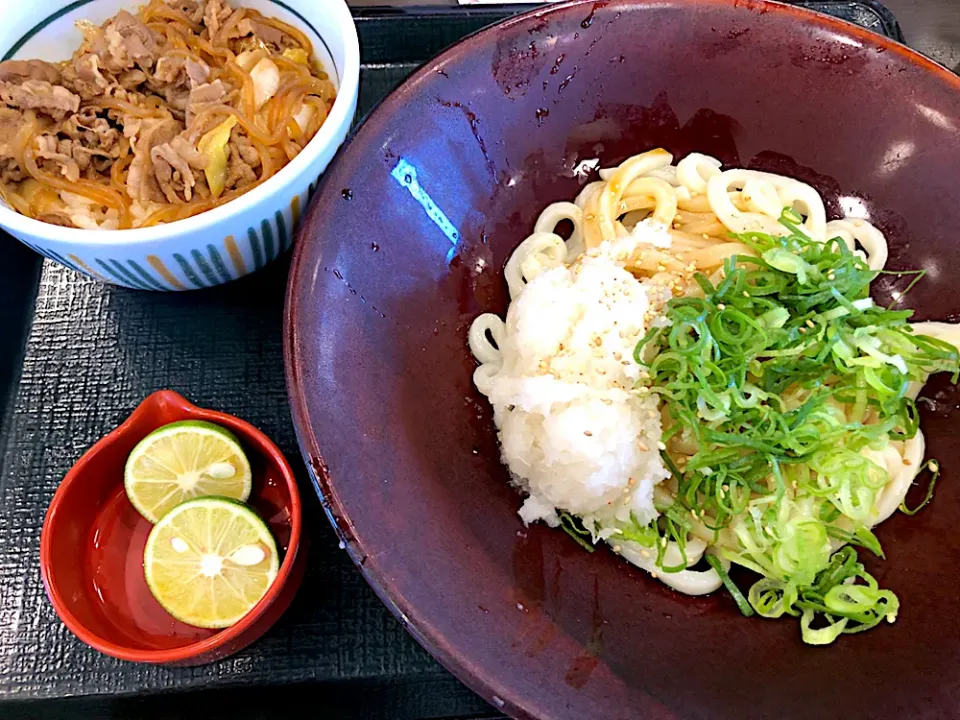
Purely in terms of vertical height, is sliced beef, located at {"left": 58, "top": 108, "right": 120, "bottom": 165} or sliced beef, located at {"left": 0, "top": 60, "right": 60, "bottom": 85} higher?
sliced beef, located at {"left": 0, "top": 60, "right": 60, "bottom": 85}

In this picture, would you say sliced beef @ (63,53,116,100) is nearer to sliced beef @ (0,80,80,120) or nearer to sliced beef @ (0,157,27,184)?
sliced beef @ (0,80,80,120)

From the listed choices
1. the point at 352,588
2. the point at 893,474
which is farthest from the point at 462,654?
the point at 893,474

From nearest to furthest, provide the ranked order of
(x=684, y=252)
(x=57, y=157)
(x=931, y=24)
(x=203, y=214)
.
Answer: (x=203, y=214)
(x=57, y=157)
(x=684, y=252)
(x=931, y=24)

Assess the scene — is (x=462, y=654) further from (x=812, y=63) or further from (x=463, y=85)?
(x=812, y=63)

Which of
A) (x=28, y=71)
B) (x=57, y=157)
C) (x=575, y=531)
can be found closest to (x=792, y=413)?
(x=575, y=531)

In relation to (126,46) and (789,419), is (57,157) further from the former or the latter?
(789,419)

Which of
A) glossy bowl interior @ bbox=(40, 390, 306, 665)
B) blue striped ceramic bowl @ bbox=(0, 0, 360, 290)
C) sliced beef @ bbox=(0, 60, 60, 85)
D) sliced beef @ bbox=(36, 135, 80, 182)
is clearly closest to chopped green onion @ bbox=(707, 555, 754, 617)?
glossy bowl interior @ bbox=(40, 390, 306, 665)
